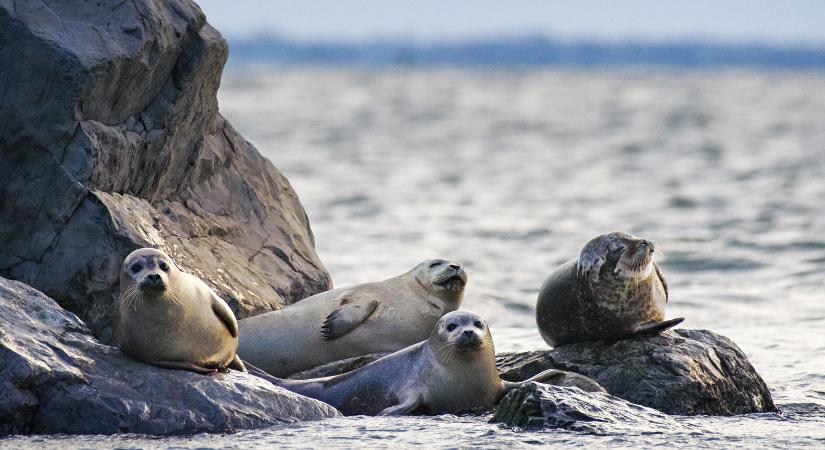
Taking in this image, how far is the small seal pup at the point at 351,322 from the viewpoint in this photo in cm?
856

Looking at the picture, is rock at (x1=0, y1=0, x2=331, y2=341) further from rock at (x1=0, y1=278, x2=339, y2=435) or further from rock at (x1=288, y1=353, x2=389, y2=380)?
rock at (x1=0, y1=278, x2=339, y2=435)

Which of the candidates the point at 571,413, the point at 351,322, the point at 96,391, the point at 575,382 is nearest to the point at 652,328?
the point at 575,382

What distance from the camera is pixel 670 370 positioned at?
7.64 meters

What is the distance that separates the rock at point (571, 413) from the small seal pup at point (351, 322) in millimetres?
1879

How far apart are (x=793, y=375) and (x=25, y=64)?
205 inches

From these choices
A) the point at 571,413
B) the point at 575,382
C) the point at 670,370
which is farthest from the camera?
the point at 670,370

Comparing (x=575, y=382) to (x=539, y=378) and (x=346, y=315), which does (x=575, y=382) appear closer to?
(x=539, y=378)

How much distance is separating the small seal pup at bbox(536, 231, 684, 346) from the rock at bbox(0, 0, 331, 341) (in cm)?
196

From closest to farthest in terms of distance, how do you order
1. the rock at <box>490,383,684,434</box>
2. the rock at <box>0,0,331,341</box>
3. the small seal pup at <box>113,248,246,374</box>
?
the rock at <box>490,383,684,434</box>, the small seal pup at <box>113,248,246,374</box>, the rock at <box>0,0,331,341</box>

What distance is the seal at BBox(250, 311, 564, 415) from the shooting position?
7.30 metres

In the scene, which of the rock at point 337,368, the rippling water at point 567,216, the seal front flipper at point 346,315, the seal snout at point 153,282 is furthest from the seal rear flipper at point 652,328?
the seal snout at point 153,282

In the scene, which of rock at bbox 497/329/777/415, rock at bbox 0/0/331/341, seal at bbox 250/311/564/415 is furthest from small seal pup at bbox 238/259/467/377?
seal at bbox 250/311/564/415

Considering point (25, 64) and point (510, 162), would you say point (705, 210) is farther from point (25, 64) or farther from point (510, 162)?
point (25, 64)

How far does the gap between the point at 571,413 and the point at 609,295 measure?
168 centimetres
